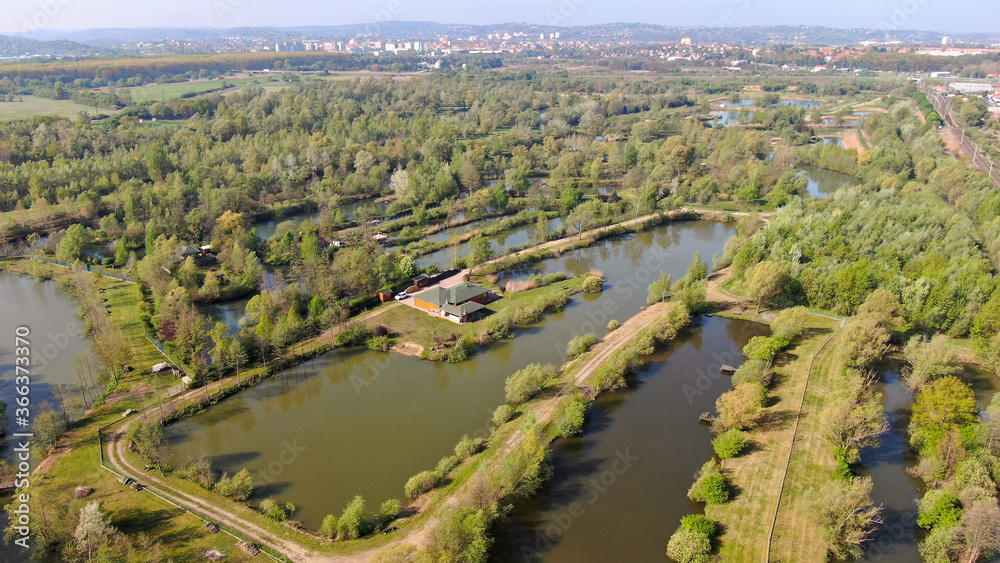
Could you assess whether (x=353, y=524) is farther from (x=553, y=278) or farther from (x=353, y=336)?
(x=553, y=278)

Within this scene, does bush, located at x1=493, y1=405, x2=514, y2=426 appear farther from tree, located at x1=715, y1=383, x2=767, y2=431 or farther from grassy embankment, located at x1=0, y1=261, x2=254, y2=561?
grassy embankment, located at x1=0, y1=261, x2=254, y2=561

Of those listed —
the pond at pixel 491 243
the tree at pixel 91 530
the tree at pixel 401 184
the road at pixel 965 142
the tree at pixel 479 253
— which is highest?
the road at pixel 965 142

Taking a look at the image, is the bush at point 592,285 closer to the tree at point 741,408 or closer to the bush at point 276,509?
the tree at point 741,408

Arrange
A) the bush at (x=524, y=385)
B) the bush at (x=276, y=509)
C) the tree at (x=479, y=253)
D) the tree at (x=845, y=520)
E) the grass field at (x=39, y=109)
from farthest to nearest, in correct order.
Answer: the grass field at (x=39, y=109) < the tree at (x=479, y=253) < the bush at (x=524, y=385) < the bush at (x=276, y=509) < the tree at (x=845, y=520)

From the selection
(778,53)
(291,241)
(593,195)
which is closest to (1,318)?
(291,241)

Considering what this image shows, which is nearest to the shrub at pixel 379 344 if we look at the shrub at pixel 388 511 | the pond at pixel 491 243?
the pond at pixel 491 243

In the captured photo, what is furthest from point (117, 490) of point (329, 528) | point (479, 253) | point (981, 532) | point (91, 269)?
point (981, 532)

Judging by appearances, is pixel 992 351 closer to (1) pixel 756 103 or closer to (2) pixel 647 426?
(2) pixel 647 426
